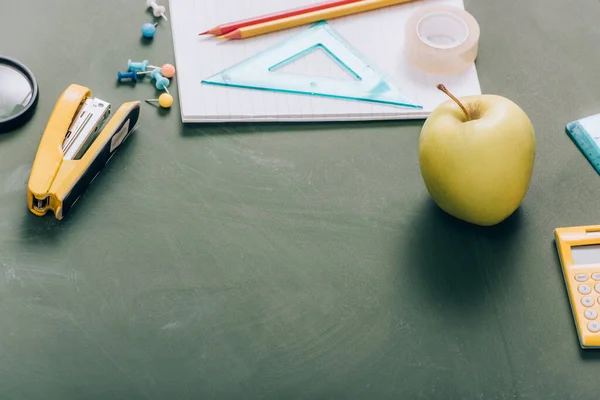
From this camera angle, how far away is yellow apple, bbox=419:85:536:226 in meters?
1.01

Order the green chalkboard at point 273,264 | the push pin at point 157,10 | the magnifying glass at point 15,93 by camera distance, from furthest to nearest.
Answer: the push pin at point 157,10 < the magnifying glass at point 15,93 < the green chalkboard at point 273,264

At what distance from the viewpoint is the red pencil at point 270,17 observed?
1211 millimetres

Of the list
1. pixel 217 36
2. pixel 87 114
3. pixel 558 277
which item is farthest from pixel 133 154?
pixel 558 277

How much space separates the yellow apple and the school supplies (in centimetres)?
13

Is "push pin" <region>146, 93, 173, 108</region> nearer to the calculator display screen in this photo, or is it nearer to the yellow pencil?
the yellow pencil

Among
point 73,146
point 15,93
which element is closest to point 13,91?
point 15,93

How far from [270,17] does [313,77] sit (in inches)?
4.2

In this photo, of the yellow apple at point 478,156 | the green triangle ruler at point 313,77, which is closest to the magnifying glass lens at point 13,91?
the green triangle ruler at point 313,77

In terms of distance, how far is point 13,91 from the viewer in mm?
1139

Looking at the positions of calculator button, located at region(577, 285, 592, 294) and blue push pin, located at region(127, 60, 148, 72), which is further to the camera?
blue push pin, located at region(127, 60, 148, 72)

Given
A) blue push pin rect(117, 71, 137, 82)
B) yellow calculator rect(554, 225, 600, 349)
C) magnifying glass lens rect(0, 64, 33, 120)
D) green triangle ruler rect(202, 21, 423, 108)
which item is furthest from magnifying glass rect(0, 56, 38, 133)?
yellow calculator rect(554, 225, 600, 349)

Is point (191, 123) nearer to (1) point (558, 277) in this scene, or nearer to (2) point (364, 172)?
(2) point (364, 172)

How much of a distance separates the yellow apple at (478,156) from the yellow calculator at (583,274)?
77mm

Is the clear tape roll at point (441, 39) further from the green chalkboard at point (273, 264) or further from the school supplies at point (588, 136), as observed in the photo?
the school supplies at point (588, 136)
